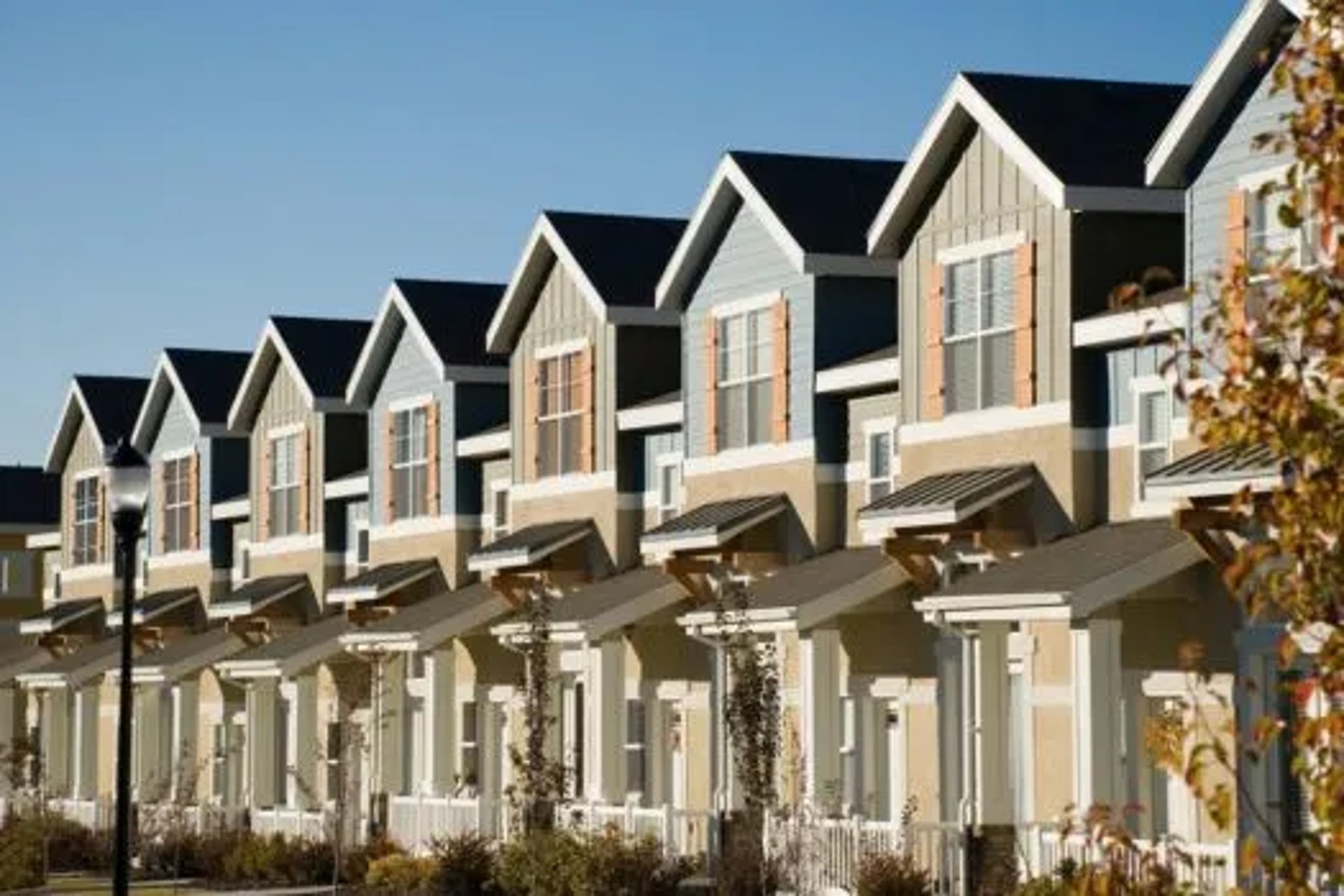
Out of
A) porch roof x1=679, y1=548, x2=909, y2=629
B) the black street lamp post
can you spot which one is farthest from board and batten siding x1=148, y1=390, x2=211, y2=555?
the black street lamp post

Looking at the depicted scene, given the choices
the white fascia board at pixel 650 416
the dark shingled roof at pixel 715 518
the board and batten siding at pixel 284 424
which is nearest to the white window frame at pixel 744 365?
the dark shingled roof at pixel 715 518

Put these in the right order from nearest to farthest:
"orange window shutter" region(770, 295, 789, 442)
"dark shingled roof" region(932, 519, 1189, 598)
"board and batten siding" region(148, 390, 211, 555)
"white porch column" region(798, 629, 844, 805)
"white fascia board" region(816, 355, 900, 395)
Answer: "dark shingled roof" region(932, 519, 1189, 598) → "white porch column" region(798, 629, 844, 805) → "white fascia board" region(816, 355, 900, 395) → "orange window shutter" region(770, 295, 789, 442) → "board and batten siding" region(148, 390, 211, 555)

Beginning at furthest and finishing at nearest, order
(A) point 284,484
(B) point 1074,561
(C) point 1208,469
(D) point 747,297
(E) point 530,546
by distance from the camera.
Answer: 1. (A) point 284,484
2. (E) point 530,546
3. (D) point 747,297
4. (B) point 1074,561
5. (C) point 1208,469

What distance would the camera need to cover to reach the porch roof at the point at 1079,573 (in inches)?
1059

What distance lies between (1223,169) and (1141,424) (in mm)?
2881

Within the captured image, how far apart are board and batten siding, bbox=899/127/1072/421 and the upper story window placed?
32955 mm

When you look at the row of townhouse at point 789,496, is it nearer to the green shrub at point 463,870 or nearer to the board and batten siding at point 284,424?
the board and batten siding at point 284,424

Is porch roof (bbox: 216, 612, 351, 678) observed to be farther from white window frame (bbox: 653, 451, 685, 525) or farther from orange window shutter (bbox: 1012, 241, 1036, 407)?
orange window shutter (bbox: 1012, 241, 1036, 407)

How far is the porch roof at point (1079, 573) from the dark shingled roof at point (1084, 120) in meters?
3.82

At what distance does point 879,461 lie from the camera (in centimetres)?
3475

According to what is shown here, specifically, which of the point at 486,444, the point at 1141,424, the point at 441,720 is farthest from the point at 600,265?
the point at 1141,424

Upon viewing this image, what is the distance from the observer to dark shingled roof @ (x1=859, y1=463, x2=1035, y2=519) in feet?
98.4

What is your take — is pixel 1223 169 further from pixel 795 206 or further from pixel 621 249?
pixel 621 249

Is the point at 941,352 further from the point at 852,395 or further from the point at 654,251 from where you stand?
the point at 654,251
